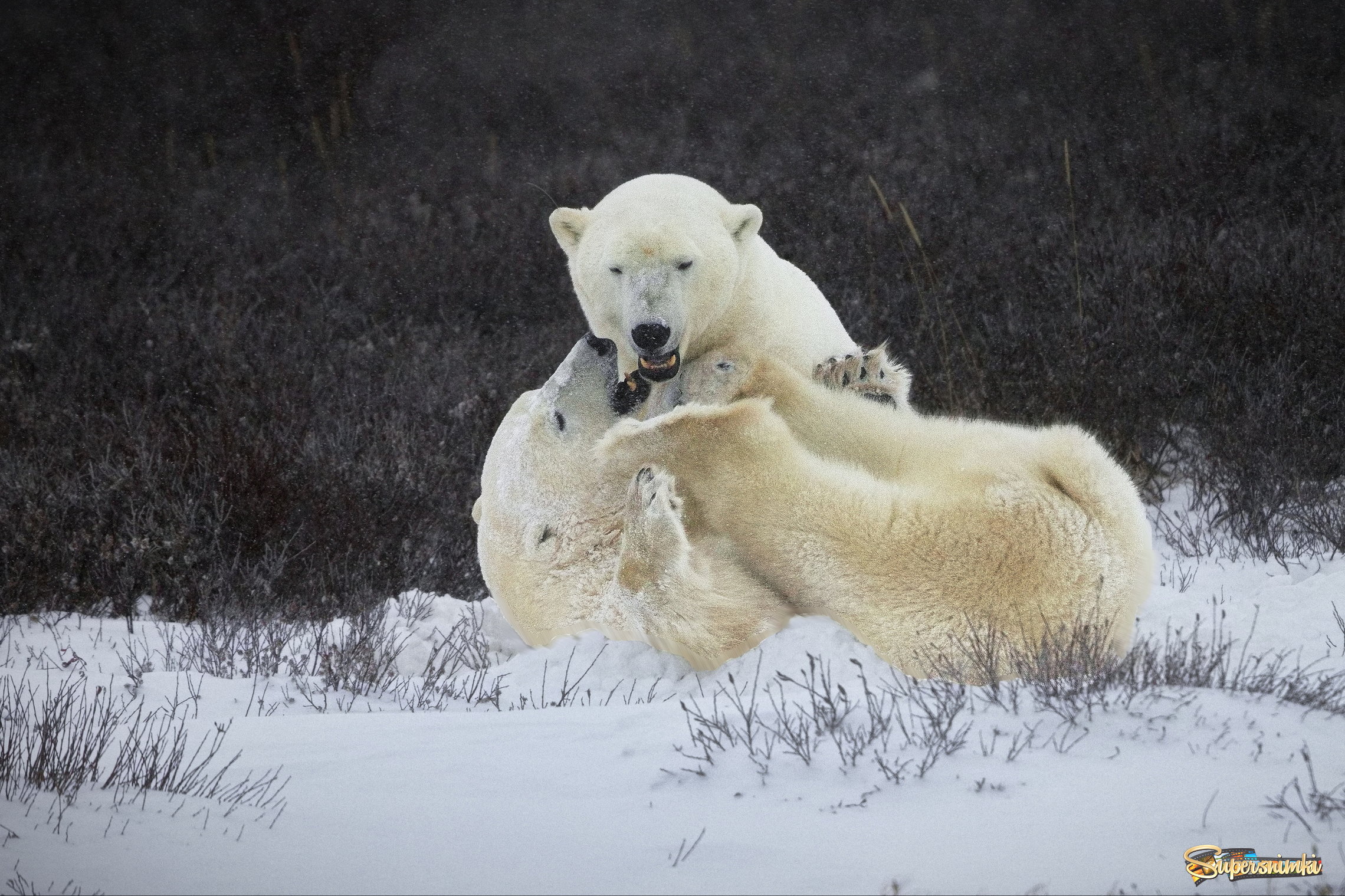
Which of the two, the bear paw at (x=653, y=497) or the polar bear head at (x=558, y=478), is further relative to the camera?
the polar bear head at (x=558, y=478)

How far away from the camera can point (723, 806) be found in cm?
184

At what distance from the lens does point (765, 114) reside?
10.0 m

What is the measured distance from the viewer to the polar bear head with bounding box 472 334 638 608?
2830mm

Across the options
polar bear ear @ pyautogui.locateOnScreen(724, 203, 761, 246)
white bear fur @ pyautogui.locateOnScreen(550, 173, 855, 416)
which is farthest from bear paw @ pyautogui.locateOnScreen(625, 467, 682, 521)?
polar bear ear @ pyautogui.locateOnScreen(724, 203, 761, 246)

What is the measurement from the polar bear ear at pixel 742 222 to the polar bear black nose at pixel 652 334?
1.42 ft

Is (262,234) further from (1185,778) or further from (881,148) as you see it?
(1185,778)

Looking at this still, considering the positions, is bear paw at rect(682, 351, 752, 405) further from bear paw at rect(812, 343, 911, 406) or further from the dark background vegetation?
the dark background vegetation

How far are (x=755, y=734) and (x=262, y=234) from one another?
25.5 feet

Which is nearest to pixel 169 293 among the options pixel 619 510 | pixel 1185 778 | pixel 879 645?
pixel 619 510

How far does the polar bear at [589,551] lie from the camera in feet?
8.06
